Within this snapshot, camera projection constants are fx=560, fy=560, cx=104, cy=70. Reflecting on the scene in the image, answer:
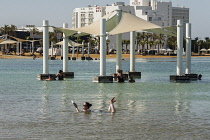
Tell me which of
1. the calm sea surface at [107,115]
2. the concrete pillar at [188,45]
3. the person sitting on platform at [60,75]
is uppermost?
the concrete pillar at [188,45]

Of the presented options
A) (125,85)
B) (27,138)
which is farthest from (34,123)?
(125,85)

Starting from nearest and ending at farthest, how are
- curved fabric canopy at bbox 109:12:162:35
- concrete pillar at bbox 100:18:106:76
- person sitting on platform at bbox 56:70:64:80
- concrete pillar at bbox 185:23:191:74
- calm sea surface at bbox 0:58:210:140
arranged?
calm sea surface at bbox 0:58:210:140 < concrete pillar at bbox 100:18:106:76 < curved fabric canopy at bbox 109:12:162:35 < concrete pillar at bbox 185:23:191:74 < person sitting on platform at bbox 56:70:64:80

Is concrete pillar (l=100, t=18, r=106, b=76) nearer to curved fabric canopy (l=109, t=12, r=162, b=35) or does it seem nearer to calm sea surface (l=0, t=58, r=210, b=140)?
curved fabric canopy (l=109, t=12, r=162, b=35)

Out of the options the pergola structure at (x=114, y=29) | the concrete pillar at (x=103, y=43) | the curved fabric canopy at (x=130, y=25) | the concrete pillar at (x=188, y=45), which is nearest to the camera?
the concrete pillar at (x=103, y=43)

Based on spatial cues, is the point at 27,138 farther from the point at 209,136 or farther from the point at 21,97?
the point at 21,97

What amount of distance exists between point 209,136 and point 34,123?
20.8 ft

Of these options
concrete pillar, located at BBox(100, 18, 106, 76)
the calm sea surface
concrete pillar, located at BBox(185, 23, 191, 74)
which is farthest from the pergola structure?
the calm sea surface

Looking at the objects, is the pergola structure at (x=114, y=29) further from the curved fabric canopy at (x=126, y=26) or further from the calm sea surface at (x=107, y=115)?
the calm sea surface at (x=107, y=115)

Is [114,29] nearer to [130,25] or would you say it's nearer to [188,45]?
[130,25]

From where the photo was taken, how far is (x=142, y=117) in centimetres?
2172

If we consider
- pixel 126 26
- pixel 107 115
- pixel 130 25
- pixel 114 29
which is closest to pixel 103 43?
pixel 114 29

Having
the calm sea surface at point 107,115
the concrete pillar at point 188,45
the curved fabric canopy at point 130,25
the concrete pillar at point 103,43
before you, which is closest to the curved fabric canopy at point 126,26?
the curved fabric canopy at point 130,25

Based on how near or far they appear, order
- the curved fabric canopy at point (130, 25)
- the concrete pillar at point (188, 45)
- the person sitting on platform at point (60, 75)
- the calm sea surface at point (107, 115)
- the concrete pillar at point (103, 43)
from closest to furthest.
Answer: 1. the calm sea surface at point (107, 115)
2. the concrete pillar at point (103, 43)
3. the curved fabric canopy at point (130, 25)
4. the concrete pillar at point (188, 45)
5. the person sitting on platform at point (60, 75)

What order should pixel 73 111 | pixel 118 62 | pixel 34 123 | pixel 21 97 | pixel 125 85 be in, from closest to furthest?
pixel 34 123 → pixel 73 111 → pixel 21 97 → pixel 125 85 → pixel 118 62
